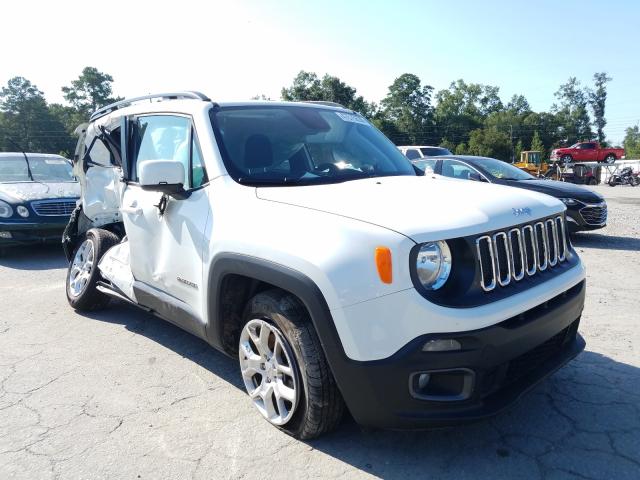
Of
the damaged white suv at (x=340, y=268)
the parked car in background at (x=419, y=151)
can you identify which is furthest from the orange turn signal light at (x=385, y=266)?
the parked car in background at (x=419, y=151)

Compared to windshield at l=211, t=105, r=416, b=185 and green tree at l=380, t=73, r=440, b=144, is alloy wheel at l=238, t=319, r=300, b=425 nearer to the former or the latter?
windshield at l=211, t=105, r=416, b=185

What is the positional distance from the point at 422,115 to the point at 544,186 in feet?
284

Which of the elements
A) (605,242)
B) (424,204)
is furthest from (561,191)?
(424,204)

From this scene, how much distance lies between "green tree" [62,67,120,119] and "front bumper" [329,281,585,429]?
90948 mm

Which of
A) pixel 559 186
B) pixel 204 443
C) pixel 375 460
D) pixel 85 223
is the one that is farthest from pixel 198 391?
pixel 559 186

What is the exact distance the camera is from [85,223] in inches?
211

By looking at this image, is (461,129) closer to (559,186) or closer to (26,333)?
(559,186)

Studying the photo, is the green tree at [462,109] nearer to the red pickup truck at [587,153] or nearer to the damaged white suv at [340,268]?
the red pickup truck at [587,153]

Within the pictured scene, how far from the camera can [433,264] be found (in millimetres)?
2203

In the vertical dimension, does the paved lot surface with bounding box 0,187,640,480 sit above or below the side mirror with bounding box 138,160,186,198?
below

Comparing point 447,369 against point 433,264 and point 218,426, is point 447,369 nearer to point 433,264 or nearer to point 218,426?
point 433,264

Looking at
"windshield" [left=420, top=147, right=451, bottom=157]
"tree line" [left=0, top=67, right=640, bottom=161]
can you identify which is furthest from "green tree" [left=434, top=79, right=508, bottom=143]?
"windshield" [left=420, top=147, right=451, bottom=157]

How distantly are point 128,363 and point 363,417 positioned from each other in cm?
228

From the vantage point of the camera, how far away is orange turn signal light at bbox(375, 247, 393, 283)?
83.2 inches
